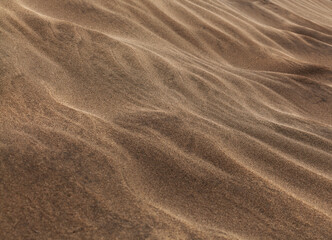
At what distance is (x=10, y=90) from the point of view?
5.40ft

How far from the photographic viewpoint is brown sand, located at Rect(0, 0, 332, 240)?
121 centimetres

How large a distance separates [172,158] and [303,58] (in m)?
2.60

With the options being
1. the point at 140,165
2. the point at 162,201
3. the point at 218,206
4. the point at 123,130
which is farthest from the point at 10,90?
the point at 218,206

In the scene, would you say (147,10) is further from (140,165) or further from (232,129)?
(140,165)

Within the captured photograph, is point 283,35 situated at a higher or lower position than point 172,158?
higher

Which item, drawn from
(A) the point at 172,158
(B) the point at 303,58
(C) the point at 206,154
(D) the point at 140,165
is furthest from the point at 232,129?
(B) the point at 303,58

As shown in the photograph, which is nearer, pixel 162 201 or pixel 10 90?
pixel 162 201

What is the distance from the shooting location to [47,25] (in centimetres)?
232

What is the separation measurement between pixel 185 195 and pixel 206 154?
11.0 inches

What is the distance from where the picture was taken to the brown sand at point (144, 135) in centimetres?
121

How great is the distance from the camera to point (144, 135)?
1.61 meters

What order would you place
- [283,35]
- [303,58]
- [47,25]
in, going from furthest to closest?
1. [283,35]
2. [303,58]
3. [47,25]

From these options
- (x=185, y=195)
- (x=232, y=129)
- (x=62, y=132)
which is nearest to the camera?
(x=185, y=195)

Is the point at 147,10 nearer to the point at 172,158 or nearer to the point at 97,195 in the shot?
the point at 172,158
